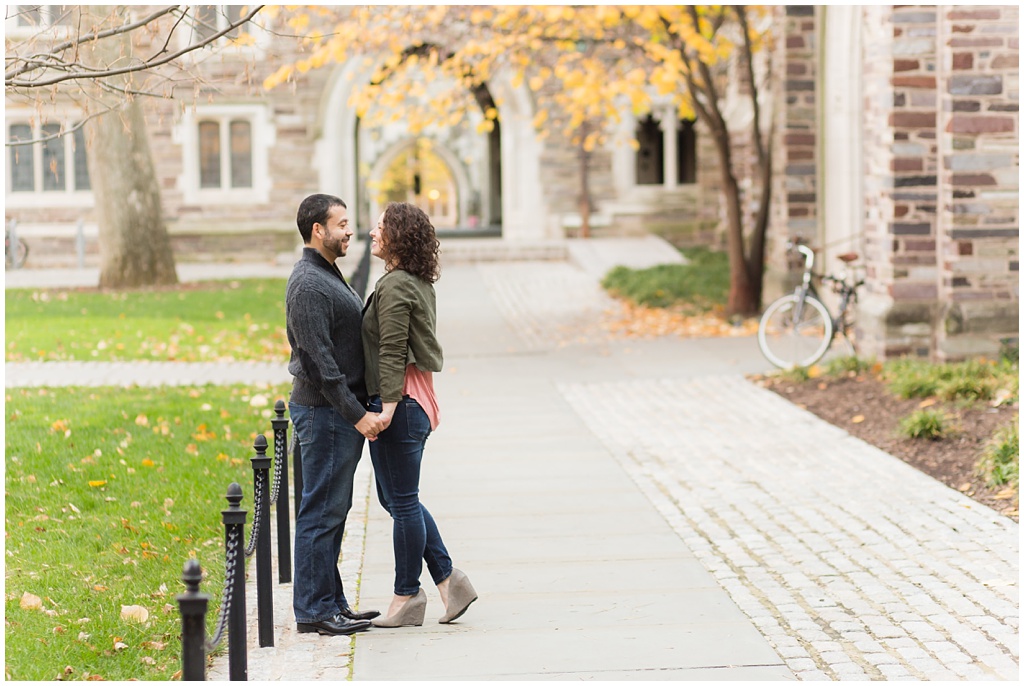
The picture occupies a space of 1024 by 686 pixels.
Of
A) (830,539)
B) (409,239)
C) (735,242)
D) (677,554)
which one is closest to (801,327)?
(735,242)

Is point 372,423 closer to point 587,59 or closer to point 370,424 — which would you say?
point 370,424

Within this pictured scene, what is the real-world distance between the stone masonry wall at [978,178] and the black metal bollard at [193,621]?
30.9 ft

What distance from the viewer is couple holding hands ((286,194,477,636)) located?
16.5 feet

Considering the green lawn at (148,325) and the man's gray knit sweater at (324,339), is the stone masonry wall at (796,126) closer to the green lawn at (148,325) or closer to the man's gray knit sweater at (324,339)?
the green lawn at (148,325)

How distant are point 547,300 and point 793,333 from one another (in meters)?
7.43

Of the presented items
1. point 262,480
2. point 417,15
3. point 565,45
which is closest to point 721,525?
point 262,480

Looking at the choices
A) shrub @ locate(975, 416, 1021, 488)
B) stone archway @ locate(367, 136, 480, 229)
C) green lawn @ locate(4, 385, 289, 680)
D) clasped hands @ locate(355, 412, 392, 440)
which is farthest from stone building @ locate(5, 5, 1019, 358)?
stone archway @ locate(367, 136, 480, 229)

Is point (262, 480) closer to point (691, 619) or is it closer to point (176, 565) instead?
point (176, 565)

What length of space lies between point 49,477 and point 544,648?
388 centimetres

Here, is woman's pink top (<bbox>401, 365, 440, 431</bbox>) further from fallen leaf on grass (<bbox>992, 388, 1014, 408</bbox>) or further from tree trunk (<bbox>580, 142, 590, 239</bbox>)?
tree trunk (<bbox>580, 142, 590, 239</bbox>)

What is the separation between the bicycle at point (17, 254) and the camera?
25.1 meters

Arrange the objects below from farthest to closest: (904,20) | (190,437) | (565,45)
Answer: (565,45) < (904,20) < (190,437)

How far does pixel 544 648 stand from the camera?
502 cm

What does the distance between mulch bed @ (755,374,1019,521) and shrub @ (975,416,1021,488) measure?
5cm
